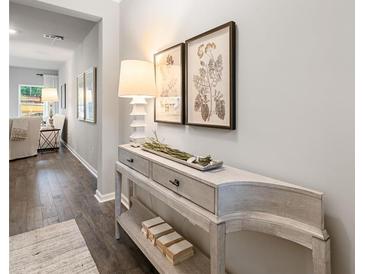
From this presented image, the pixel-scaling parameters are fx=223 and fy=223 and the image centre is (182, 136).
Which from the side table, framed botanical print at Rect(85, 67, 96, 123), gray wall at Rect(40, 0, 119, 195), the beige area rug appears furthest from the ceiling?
the beige area rug

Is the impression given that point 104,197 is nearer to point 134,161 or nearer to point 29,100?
point 134,161

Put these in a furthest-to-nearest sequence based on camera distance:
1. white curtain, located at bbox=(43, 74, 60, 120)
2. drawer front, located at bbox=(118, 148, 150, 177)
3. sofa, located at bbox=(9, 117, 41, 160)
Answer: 1. white curtain, located at bbox=(43, 74, 60, 120)
2. sofa, located at bbox=(9, 117, 41, 160)
3. drawer front, located at bbox=(118, 148, 150, 177)

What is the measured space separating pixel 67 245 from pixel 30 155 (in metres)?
4.40

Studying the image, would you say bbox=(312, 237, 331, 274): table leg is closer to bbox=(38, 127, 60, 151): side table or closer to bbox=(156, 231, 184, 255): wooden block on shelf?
bbox=(156, 231, 184, 255): wooden block on shelf

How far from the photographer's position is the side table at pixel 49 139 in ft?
20.3

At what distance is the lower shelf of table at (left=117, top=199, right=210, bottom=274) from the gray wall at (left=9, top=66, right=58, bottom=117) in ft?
24.8

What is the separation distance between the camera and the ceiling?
11.7 feet

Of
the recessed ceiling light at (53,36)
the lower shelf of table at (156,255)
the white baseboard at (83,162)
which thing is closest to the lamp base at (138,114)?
the lower shelf of table at (156,255)

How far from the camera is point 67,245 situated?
202cm

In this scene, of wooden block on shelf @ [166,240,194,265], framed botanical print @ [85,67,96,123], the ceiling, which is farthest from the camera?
framed botanical print @ [85,67,96,123]

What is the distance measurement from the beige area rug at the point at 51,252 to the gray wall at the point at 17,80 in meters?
6.93

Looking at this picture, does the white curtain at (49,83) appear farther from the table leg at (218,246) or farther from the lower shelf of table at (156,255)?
the table leg at (218,246)

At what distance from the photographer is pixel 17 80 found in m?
7.61

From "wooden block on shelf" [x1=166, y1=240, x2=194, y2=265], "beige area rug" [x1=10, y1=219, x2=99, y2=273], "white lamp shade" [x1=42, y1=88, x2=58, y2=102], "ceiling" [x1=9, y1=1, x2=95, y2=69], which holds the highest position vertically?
"ceiling" [x1=9, y1=1, x2=95, y2=69]
